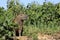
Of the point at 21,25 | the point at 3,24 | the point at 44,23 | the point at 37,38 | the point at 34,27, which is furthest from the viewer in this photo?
the point at 44,23

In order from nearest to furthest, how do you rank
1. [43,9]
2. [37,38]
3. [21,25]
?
[37,38] → [21,25] → [43,9]

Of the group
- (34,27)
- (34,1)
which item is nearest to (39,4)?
(34,1)

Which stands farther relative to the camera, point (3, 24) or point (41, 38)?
point (41, 38)

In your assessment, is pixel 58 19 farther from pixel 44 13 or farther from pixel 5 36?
pixel 5 36

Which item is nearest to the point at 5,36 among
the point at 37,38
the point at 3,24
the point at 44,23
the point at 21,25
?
the point at 3,24

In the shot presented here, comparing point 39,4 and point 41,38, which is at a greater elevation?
point 39,4

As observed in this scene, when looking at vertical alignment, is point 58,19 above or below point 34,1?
below

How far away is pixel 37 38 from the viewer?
8.16m

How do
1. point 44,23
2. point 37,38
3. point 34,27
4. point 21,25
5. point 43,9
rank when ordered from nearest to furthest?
point 37,38 < point 21,25 < point 34,27 < point 44,23 < point 43,9

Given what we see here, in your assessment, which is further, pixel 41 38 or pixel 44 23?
pixel 44 23

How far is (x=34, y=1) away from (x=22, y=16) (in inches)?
102

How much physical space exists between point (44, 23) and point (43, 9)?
926mm

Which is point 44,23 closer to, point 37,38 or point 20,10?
point 20,10

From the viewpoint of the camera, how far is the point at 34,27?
9.97m
